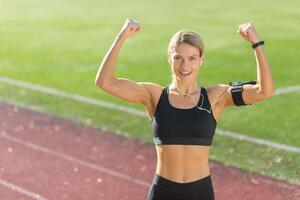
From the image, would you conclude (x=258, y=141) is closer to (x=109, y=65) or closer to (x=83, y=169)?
(x=83, y=169)

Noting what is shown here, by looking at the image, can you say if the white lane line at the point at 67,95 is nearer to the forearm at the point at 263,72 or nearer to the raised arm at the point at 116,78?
the raised arm at the point at 116,78

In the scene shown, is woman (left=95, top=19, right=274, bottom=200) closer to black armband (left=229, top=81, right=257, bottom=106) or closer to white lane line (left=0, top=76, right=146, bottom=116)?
black armband (left=229, top=81, right=257, bottom=106)

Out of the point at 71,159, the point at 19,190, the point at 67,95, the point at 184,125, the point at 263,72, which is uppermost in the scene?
the point at 263,72

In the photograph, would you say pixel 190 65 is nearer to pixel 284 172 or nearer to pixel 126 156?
pixel 284 172

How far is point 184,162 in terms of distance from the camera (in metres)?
4.84

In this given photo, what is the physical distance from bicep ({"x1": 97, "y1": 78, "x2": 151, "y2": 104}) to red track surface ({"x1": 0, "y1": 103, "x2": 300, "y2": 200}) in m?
3.94

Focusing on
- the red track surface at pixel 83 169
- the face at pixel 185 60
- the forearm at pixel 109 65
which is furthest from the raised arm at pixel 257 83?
the red track surface at pixel 83 169

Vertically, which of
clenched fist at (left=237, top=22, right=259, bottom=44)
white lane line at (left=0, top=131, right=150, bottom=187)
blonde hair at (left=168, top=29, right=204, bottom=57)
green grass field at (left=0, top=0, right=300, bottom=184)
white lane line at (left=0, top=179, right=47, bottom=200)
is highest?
clenched fist at (left=237, top=22, right=259, bottom=44)

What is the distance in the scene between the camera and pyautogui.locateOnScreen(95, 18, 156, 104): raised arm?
4.89 metres

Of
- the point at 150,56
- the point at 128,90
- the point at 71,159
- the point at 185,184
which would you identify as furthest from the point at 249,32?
the point at 150,56

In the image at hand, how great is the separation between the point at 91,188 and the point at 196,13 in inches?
675

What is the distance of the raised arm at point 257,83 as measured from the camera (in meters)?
4.79

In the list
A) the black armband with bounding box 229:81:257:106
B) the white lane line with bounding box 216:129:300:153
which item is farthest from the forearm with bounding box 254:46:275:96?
the white lane line with bounding box 216:129:300:153

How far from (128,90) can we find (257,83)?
3.29ft
